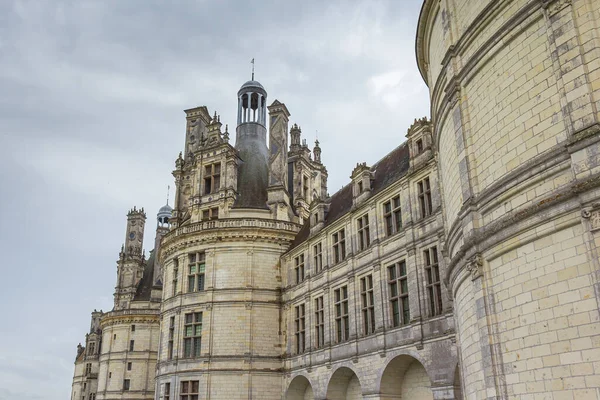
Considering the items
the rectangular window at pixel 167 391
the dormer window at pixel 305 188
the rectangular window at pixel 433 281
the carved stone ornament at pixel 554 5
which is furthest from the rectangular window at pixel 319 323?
the carved stone ornament at pixel 554 5

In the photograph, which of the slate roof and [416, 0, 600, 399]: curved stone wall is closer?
[416, 0, 600, 399]: curved stone wall

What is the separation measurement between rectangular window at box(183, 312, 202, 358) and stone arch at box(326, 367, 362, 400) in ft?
26.9

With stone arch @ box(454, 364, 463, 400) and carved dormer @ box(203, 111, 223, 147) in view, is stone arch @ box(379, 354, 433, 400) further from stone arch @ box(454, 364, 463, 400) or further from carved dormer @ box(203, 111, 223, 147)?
carved dormer @ box(203, 111, 223, 147)

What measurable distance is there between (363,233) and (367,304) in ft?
9.69

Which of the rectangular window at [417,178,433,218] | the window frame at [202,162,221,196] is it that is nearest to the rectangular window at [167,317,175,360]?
the window frame at [202,162,221,196]

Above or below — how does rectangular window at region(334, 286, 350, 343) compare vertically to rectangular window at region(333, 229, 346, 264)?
below

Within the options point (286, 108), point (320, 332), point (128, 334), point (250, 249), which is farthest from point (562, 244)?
point (128, 334)

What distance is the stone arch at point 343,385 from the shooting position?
74.5ft

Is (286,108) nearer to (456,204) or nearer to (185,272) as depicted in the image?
(185,272)

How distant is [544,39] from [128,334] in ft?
142

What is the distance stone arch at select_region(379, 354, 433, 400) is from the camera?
62.9 feet

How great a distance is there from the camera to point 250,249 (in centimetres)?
2927

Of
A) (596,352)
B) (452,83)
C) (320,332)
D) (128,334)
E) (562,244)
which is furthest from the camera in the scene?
(128,334)

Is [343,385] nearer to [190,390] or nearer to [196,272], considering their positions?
[190,390]
